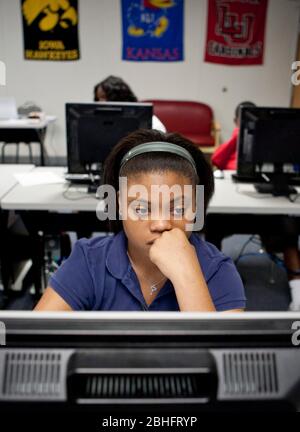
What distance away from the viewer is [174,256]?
676mm

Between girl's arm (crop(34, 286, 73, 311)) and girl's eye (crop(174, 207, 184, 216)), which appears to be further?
girl's arm (crop(34, 286, 73, 311))

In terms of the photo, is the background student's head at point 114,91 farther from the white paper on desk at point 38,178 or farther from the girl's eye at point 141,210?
the girl's eye at point 141,210

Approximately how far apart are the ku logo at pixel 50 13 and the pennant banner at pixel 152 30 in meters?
0.63

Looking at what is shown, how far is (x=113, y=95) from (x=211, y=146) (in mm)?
2347

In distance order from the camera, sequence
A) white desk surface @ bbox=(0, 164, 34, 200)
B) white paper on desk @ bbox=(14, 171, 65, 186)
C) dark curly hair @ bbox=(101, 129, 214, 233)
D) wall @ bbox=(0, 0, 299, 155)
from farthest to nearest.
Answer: wall @ bbox=(0, 0, 299, 155) → white paper on desk @ bbox=(14, 171, 65, 186) → white desk surface @ bbox=(0, 164, 34, 200) → dark curly hair @ bbox=(101, 129, 214, 233)

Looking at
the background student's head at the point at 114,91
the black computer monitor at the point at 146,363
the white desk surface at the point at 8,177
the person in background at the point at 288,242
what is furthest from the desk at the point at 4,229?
the black computer monitor at the point at 146,363

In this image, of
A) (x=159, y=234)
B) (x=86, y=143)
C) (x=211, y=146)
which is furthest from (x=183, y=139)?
(x=211, y=146)

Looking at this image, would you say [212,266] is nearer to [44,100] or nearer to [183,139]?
[183,139]

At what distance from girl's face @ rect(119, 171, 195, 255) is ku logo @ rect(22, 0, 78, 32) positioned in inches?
190

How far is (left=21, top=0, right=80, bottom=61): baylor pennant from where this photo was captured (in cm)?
492

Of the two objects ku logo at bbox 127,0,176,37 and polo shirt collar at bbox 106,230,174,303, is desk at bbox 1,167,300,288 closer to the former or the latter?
polo shirt collar at bbox 106,230,174,303

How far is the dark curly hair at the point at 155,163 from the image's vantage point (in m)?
0.80

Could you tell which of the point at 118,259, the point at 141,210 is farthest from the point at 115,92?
the point at 141,210

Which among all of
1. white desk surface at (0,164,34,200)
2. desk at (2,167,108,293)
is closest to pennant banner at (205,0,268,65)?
white desk surface at (0,164,34,200)
